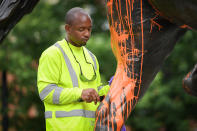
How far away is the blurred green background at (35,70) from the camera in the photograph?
6672 mm

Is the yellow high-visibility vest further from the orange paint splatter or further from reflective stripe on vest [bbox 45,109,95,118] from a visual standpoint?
the orange paint splatter

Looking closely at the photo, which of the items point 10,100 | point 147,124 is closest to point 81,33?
point 10,100

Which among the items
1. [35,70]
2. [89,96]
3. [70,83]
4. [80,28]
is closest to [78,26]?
[80,28]

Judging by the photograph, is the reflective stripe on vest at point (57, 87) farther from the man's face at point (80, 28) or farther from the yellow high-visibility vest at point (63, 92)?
the man's face at point (80, 28)

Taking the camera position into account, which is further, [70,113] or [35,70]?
[35,70]

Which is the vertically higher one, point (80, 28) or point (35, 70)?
point (80, 28)

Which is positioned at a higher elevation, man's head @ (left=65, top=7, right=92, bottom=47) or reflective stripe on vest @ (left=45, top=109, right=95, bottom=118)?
man's head @ (left=65, top=7, right=92, bottom=47)

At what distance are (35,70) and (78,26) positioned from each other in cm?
427

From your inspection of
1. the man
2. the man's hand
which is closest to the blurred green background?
the man

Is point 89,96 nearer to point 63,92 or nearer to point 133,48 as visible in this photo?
point 63,92

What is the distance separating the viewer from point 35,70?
6.72m

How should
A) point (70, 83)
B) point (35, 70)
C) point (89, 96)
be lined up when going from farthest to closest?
1. point (35, 70)
2. point (70, 83)
3. point (89, 96)

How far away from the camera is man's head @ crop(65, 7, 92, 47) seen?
258cm

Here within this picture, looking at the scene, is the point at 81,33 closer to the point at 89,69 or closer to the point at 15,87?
the point at 89,69
